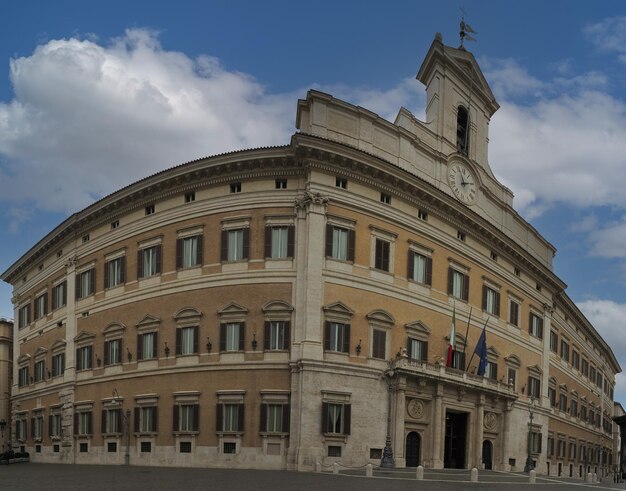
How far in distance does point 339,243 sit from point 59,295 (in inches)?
1012

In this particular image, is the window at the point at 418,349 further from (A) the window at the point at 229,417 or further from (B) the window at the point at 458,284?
(A) the window at the point at 229,417

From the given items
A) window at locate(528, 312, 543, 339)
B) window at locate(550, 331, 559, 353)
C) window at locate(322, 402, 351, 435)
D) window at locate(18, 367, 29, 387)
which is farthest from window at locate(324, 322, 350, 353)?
window at locate(18, 367, 29, 387)

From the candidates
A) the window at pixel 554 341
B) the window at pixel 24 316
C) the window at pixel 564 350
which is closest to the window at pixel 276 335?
the window at pixel 24 316

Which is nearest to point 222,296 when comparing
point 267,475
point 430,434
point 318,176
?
point 318,176

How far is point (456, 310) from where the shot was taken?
4306 cm

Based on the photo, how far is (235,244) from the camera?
125 feet

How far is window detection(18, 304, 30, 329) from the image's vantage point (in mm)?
57938

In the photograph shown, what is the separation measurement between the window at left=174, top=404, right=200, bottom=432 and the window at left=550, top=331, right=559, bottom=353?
3456cm

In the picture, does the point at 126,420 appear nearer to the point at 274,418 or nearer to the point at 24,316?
the point at 274,418

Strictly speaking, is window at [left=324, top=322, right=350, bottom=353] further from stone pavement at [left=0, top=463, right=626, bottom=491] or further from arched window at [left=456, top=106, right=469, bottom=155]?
arched window at [left=456, top=106, right=469, bottom=155]

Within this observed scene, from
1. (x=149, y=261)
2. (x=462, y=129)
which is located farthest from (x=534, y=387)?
(x=149, y=261)

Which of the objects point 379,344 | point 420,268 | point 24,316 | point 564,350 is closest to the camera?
point 379,344

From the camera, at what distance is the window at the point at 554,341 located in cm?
5781

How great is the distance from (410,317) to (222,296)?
1146 centimetres
